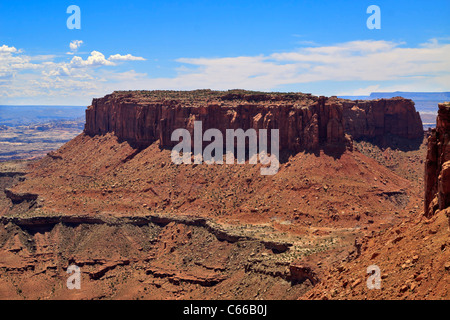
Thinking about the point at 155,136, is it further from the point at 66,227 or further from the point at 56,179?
the point at 66,227

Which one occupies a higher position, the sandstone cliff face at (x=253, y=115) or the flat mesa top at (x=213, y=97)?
the flat mesa top at (x=213, y=97)

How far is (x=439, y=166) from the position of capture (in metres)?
36.2

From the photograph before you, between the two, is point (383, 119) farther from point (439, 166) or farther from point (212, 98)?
point (439, 166)

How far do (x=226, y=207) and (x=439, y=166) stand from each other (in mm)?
53332

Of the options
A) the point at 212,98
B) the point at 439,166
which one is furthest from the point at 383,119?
the point at 439,166

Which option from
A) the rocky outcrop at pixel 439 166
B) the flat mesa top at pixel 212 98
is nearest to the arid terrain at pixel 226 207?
the rocky outcrop at pixel 439 166

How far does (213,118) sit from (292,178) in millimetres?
22457

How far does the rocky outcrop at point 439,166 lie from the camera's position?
33406mm

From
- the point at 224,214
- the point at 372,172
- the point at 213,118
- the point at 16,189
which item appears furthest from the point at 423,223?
the point at 16,189

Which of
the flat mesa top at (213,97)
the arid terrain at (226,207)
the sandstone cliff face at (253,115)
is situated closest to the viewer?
the arid terrain at (226,207)

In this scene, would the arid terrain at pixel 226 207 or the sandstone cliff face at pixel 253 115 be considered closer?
the arid terrain at pixel 226 207

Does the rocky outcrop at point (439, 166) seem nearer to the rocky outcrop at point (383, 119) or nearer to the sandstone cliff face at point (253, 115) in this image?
the sandstone cliff face at point (253, 115)

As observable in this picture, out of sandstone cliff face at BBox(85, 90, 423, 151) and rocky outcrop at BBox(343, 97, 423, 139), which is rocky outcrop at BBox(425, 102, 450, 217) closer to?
sandstone cliff face at BBox(85, 90, 423, 151)

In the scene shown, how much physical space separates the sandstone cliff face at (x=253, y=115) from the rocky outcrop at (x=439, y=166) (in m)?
54.5
